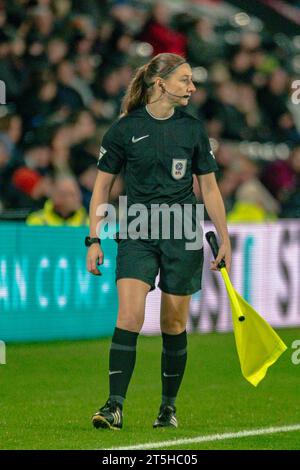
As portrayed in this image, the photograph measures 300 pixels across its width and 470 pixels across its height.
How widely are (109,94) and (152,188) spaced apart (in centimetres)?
919

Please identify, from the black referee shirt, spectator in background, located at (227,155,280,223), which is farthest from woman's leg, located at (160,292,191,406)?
spectator in background, located at (227,155,280,223)

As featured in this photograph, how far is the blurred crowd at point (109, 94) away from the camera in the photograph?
14820 mm

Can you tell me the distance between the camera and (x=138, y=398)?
380 inches

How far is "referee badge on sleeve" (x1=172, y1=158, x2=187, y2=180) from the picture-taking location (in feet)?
25.7

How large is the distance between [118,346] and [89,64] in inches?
361

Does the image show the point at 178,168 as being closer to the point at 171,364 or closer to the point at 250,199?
the point at 171,364

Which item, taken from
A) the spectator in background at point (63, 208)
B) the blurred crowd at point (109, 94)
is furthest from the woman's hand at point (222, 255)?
the spectator in background at point (63, 208)

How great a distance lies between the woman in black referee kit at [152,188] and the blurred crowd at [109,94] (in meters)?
5.67

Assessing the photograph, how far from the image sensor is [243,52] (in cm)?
1930
